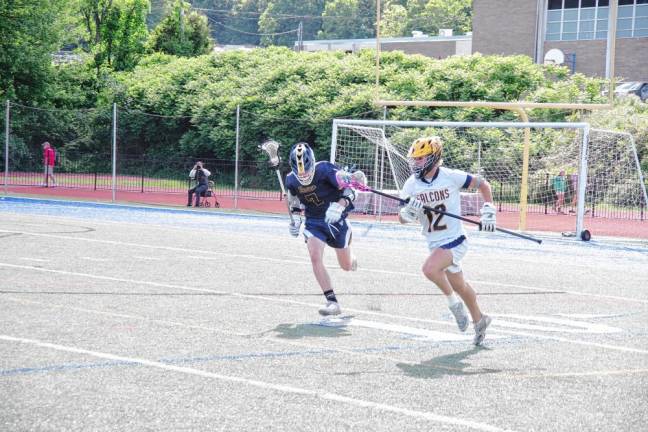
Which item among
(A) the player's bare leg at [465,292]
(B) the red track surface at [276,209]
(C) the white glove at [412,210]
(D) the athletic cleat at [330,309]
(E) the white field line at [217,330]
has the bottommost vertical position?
(E) the white field line at [217,330]

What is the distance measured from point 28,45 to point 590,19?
26.4m

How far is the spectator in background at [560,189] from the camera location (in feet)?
80.6

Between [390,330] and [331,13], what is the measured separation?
114721mm

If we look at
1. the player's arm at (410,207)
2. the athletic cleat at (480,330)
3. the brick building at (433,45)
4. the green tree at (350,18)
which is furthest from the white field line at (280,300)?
the green tree at (350,18)

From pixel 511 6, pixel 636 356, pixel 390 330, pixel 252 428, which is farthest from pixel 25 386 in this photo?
pixel 511 6

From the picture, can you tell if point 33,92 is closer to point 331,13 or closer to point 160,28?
point 160,28

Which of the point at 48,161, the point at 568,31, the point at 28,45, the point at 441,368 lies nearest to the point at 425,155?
the point at 441,368

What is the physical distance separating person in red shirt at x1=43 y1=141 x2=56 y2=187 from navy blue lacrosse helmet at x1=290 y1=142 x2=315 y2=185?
22088 millimetres

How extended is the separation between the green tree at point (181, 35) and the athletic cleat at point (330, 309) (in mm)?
45060

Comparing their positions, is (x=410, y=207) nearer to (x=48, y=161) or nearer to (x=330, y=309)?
(x=330, y=309)

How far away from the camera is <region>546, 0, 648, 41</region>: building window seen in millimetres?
45594

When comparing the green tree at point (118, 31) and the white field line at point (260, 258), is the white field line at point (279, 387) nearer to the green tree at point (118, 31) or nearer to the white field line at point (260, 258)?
the white field line at point (260, 258)

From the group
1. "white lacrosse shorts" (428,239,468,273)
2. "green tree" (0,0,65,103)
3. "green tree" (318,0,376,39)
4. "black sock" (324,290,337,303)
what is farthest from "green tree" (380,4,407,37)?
"white lacrosse shorts" (428,239,468,273)

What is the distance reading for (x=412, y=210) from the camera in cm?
849
